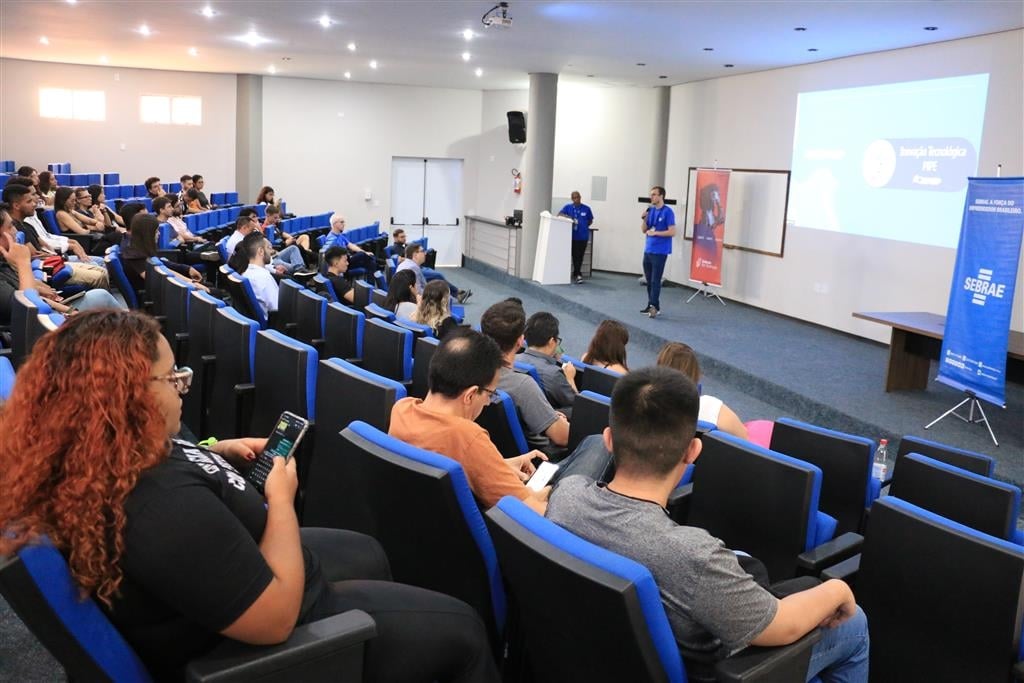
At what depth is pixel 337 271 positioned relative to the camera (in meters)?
8.41

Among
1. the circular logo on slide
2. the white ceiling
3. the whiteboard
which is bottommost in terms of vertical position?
the whiteboard

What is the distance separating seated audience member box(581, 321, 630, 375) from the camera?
179 inches

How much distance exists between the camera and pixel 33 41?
12867 mm

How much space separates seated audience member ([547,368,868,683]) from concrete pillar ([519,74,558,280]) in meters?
11.4

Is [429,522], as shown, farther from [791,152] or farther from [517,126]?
[517,126]

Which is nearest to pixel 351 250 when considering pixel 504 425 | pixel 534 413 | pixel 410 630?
pixel 534 413

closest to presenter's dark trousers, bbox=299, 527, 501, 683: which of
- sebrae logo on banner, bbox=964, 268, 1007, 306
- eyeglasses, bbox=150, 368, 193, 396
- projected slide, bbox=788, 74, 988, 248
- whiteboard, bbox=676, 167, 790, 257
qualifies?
eyeglasses, bbox=150, 368, 193, 396

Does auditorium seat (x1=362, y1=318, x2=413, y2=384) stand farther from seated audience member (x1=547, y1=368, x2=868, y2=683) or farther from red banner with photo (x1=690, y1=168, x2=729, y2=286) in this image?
red banner with photo (x1=690, y1=168, x2=729, y2=286)

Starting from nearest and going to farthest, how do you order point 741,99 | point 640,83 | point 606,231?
point 741,99
point 640,83
point 606,231

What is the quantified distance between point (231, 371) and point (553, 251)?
9.08 m

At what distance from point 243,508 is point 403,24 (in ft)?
28.1

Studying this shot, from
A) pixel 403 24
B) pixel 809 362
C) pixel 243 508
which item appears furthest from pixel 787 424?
pixel 403 24

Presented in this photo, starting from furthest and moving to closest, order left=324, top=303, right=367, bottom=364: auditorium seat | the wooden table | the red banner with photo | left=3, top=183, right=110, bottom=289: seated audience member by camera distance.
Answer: the red banner with photo < the wooden table < left=3, top=183, right=110, bottom=289: seated audience member < left=324, top=303, right=367, bottom=364: auditorium seat

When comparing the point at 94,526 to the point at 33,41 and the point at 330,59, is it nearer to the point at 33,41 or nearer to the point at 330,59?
the point at 330,59
